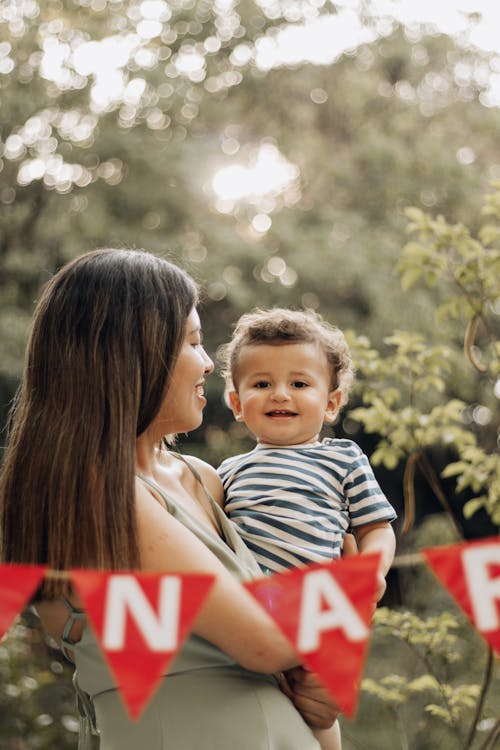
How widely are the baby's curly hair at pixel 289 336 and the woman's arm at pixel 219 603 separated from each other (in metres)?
0.51

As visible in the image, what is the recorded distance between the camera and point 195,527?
52.2 inches

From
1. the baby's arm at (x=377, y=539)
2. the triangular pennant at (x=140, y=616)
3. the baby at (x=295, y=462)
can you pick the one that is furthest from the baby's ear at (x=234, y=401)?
the triangular pennant at (x=140, y=616)

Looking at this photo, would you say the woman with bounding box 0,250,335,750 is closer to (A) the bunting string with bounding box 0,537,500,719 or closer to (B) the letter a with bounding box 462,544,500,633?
(A) the bunting string with bounding box 0,537,500,719

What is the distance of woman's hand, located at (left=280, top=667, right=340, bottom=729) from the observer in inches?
53.0

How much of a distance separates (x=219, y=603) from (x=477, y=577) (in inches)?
12.9

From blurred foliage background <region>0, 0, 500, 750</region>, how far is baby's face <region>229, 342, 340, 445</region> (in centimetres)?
391

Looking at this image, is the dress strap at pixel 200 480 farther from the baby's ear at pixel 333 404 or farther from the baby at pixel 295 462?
the baby's ear at pixel 333 404

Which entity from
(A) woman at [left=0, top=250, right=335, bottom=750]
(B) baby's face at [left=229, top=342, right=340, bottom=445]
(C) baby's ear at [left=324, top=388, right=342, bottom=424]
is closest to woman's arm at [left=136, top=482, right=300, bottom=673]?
(A) woman at [left=0, top=250, right=335, bottom=750]

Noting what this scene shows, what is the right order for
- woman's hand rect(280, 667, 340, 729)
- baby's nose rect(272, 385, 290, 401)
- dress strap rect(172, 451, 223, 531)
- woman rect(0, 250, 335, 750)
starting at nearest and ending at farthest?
woman rect(0, 250, 335, 750)
woman's hand rect(280, 667, 340, 729)
dress strap rect(172, 451, 223, 531)
baby's nose rect(272, 385, 290, 401)

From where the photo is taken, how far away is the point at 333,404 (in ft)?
5.78

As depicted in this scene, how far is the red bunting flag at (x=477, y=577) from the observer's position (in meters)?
1.20

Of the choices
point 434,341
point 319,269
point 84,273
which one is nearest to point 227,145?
point 319,269

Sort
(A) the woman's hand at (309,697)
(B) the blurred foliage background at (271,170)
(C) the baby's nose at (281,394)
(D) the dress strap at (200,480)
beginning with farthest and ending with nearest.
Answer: (B) the blurred foliage background at (271,170), (C) the baby's nose at (281,394), (D) the dress strap at (200,480), (A) the woman's hand at (309,697)

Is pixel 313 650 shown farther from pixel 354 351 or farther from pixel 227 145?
pixel 227 145
